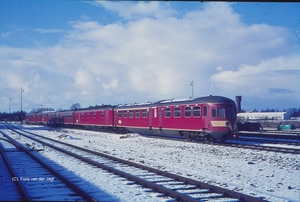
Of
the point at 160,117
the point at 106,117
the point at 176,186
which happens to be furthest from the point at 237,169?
the point at 106,117

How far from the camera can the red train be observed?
21.7 m

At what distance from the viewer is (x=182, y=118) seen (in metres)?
24.2

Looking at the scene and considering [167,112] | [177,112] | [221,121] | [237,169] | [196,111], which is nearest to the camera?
[237,169]

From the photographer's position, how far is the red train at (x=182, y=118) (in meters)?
21.7

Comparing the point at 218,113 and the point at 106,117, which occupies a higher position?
the point at 218,113

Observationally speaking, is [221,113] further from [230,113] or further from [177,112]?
[177,112]

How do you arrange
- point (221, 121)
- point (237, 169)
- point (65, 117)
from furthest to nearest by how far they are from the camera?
point (65, 117) → point (221, 121) → point (237, 169)

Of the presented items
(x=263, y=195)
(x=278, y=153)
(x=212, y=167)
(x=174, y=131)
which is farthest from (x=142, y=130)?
(x=263, y=195)

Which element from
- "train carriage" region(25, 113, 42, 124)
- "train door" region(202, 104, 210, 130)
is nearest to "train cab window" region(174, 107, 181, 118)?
"train door" region(202, 104, 210, 130)

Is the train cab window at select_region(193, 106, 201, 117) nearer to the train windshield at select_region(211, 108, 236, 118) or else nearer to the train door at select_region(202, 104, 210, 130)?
the train door at select_region(202, 104, 210, 130)

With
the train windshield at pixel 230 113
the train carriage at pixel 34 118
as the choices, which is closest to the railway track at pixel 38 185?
the train windshield at pixel 230 113

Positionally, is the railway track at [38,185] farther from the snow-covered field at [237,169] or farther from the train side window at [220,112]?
the train side window at [220,112]

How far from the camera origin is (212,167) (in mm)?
12992

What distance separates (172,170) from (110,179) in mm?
2828
